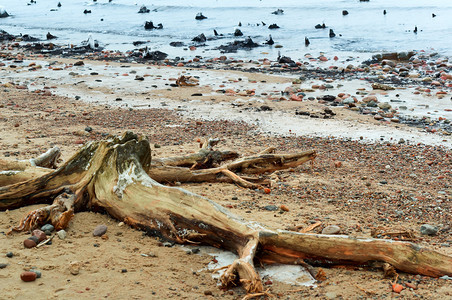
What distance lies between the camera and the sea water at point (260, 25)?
21.9 m

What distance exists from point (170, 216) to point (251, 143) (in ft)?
12.7

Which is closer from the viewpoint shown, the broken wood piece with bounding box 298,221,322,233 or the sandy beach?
the sandy beach

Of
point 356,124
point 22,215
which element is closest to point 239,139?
point 356,124

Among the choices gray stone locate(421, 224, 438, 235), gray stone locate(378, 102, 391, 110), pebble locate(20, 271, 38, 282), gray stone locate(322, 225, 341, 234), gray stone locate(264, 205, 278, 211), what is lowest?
gray stone locate(421, 224, 438, 235)

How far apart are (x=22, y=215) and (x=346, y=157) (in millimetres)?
4599

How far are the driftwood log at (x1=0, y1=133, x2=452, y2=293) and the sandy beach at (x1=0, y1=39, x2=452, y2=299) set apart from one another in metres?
0.12

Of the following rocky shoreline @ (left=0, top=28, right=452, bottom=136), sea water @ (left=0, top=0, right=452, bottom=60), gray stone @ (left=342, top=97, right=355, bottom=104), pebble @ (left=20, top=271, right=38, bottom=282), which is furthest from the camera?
sea water @ (left=0, top=0, right=452, bottom=60)

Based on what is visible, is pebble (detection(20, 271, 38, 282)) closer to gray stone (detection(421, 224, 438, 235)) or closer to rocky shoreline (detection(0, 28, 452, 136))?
gray stone (detection(421, 224, 438, 235))

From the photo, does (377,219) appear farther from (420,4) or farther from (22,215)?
(420,4)

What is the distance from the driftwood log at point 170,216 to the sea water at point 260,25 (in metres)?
15.2

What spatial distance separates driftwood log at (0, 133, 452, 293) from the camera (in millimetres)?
3727

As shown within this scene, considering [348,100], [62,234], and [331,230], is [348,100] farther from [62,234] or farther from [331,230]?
[62,234]

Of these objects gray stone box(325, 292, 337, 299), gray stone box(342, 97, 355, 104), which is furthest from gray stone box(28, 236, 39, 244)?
gray stone box(342, 97, 355, 104)

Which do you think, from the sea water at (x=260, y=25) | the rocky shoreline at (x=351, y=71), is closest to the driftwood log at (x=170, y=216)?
the rocky shoreline at (x=351, y=71)
